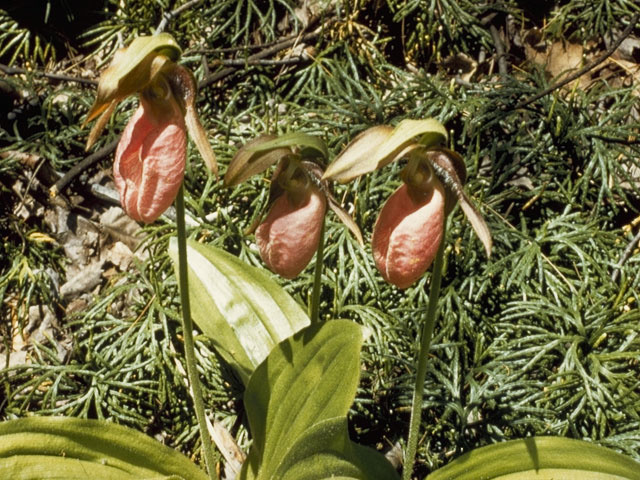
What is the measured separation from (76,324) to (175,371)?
520 mm

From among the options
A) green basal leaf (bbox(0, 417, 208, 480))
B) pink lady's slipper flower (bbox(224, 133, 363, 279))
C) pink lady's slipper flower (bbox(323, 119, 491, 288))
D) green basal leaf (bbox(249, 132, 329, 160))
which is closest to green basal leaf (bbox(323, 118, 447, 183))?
pink lady's slipper flower (bbox(323, 119, 491, 288))

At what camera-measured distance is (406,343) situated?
227cm

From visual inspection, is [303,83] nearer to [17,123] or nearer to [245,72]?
[245,72]

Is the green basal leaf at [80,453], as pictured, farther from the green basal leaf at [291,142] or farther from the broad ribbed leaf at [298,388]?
the green basal leaf at [291,142]

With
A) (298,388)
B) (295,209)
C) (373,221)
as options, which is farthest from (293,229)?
(373,221)

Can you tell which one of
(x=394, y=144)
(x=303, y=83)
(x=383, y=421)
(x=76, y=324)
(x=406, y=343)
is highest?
(x=394, y=144)

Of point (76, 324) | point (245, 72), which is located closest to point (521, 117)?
point (245, 72)

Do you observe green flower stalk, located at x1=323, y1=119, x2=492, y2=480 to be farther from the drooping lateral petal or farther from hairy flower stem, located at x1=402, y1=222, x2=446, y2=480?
the drooping lateral petal

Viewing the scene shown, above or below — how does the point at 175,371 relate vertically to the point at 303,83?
below

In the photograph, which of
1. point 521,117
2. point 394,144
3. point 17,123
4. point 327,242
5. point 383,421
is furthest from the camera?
point 17,123

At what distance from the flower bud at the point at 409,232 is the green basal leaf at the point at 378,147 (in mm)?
128

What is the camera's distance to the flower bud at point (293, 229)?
5.47 ft

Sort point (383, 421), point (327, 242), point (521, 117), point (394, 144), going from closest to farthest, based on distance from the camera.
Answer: point (394, 144), point (383, 421), point (327, 242), point (521, 117)

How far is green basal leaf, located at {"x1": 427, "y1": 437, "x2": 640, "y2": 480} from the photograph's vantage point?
163 cm
